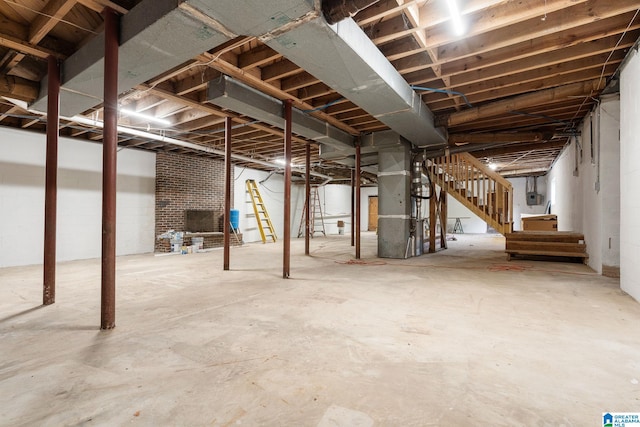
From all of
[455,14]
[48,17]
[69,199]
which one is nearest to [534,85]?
[455,14]

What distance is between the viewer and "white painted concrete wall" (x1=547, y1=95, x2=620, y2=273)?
4230mm

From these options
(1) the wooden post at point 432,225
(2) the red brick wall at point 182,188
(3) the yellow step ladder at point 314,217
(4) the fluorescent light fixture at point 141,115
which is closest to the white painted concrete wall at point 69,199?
(2) the red brick wall at point 182,188

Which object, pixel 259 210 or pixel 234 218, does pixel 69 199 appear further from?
pixel 259 210

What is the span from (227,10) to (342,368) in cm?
250

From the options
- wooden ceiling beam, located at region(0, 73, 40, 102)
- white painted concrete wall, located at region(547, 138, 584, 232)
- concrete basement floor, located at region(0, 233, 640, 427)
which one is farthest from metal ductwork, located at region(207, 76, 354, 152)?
white painted concrete wall, located at region(547, 138, 584, 232)

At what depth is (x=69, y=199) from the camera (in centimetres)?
622

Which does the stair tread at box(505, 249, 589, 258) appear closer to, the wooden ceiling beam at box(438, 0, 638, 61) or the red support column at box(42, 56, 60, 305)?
the wooden ceiling beam at box(438, 0, 638, 61)

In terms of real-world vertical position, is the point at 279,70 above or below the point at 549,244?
above

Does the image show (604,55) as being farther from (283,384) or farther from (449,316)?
(283,384)

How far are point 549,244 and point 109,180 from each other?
6966 millimetres

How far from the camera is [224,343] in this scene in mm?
2092

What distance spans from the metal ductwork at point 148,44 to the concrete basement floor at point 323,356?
233 cm

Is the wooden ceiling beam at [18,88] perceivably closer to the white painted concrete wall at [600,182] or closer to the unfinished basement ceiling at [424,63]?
the unfinished basement ceiling at [424,63]

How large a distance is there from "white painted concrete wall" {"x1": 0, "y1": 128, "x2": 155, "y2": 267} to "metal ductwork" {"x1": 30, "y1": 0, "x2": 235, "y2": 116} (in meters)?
3.43
